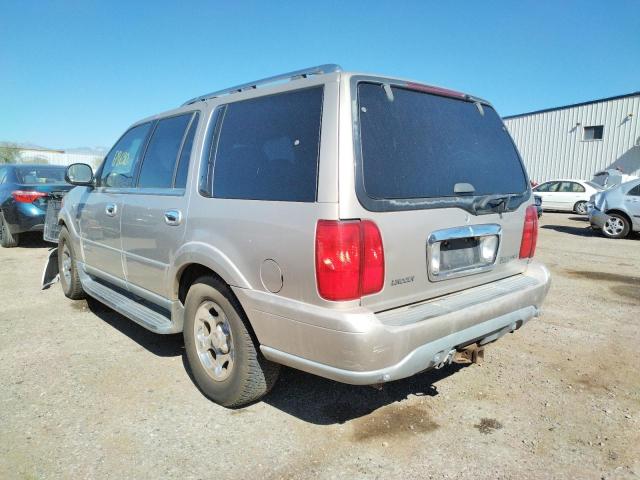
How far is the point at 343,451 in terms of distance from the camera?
265 cm

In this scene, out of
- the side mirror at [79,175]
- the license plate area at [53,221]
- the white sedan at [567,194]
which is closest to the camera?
the side mirror at [79,175]

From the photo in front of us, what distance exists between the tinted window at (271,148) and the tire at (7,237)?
312 inches

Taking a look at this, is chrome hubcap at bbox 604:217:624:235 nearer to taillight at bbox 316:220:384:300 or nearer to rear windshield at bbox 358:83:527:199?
rear windshield at bbox 358:83:527:199

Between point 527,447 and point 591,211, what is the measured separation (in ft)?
38.6

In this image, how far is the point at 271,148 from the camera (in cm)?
271

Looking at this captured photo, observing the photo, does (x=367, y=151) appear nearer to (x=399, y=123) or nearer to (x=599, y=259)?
(x=399, y=123)

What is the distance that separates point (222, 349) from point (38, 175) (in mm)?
8158

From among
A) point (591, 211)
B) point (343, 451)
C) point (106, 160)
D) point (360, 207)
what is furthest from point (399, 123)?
point (591, 211)

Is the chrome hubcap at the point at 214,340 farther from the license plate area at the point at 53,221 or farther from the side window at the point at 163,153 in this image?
the license plate area at the point at 53,221

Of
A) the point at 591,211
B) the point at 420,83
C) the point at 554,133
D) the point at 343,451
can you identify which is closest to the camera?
the point at 343,451

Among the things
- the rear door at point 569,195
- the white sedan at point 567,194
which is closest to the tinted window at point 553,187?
the white sedan at point 567,194

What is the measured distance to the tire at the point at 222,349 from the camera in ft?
9.25

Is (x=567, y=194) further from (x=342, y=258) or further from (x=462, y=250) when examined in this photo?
(x=342, y=258)

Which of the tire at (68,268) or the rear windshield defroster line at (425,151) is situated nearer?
the rear windshield defroster line at (425,151)
